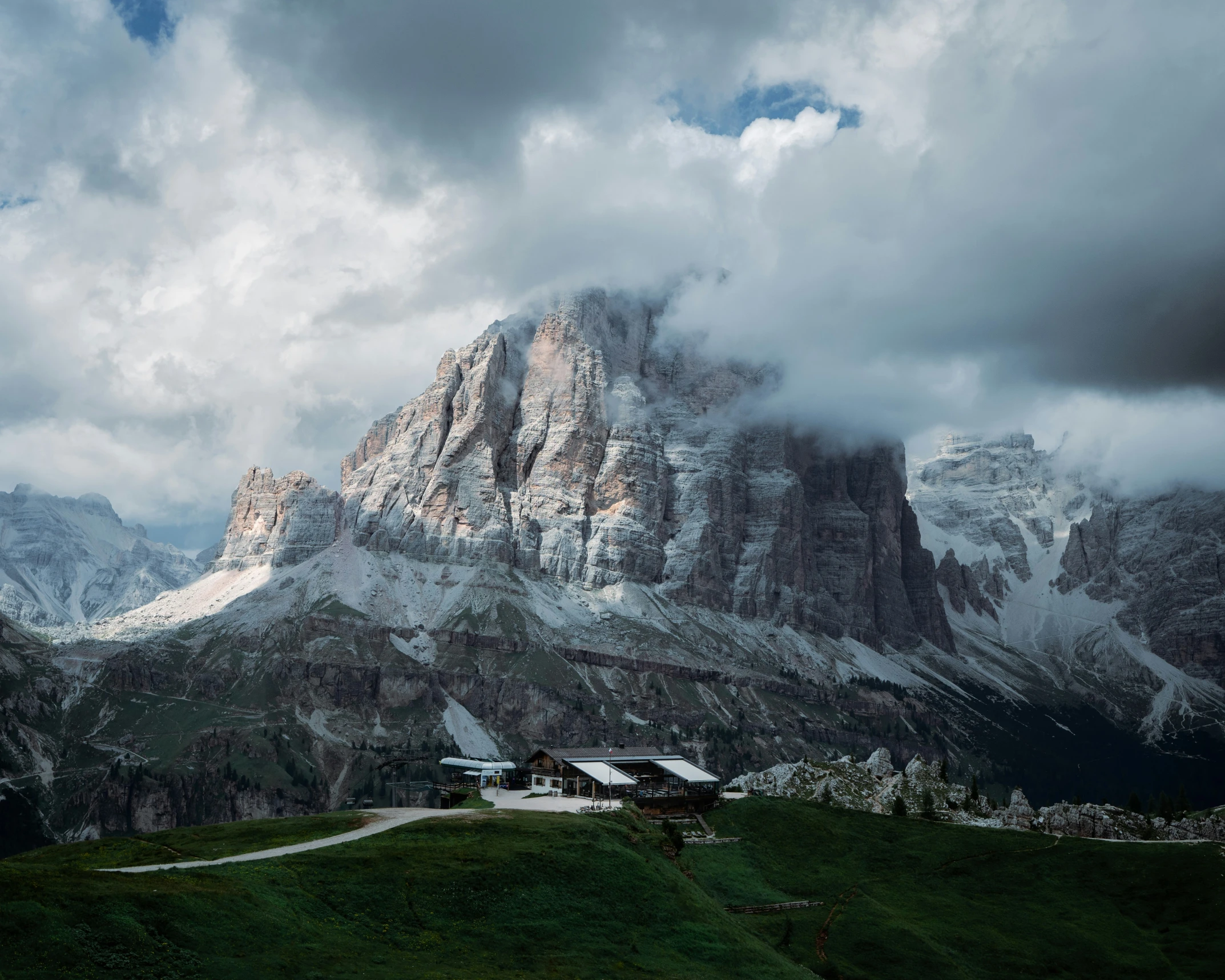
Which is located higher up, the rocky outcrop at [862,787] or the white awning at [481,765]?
the white awning at [481,765]

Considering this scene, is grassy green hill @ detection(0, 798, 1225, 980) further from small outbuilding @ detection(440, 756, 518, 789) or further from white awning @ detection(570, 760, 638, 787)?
small outbuilding @ detection(440, 756, 518, 789)

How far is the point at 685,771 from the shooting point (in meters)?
113

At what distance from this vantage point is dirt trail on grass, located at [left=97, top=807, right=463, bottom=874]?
200ft

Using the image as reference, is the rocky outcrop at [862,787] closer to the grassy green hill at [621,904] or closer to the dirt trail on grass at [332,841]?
the grassy green hill at [621,904]

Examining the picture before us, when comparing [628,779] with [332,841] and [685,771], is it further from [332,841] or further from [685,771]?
[332,841]

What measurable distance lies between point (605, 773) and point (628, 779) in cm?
267

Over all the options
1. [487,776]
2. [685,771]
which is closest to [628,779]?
[685,771]

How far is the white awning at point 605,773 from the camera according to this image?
330ft

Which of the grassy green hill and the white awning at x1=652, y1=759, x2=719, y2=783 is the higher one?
the white awning at x1=652, y1=759, x2=719, y2=783

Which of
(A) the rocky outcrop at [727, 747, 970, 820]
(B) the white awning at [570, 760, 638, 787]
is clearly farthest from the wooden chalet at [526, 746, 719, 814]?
(A) the rocky outcrop at [727, 747, 970, 820]

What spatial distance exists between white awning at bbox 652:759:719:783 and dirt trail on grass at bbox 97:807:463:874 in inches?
1323

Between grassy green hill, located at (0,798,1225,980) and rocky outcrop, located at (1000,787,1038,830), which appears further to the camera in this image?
rocky outcrop, located at (1000,787,1038,830)

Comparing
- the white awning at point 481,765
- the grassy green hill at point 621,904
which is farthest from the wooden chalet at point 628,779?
the grassy green hill at point 621,904

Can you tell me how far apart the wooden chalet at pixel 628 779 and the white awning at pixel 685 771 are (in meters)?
0.06
